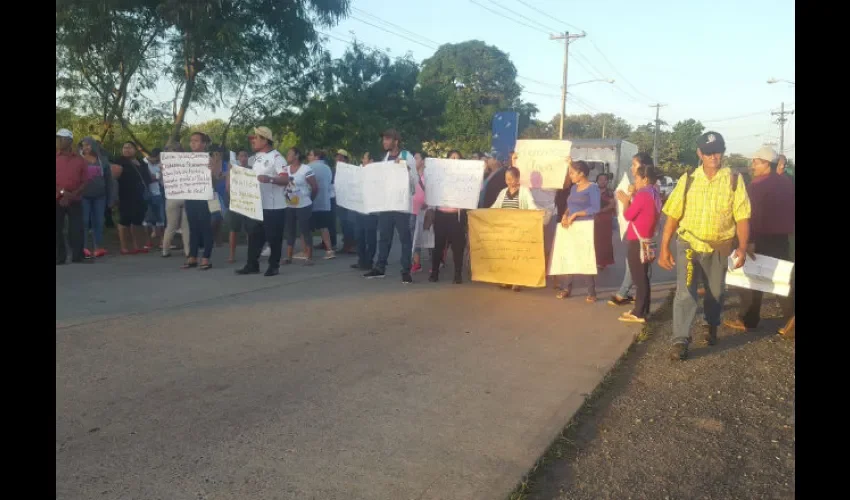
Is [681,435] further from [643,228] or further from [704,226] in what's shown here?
[643,228]

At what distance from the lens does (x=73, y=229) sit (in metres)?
10.5

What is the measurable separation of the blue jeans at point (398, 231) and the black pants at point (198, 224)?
2539 mm

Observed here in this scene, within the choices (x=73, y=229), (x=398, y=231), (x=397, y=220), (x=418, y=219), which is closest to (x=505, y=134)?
(x=418, y=219)

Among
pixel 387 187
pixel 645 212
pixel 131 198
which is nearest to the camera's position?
pixel 645 212

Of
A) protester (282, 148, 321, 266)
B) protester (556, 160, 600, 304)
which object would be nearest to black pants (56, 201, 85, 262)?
protester (282, 148, 321, 266)

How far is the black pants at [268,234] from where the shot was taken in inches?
386

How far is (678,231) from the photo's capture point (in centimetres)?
636

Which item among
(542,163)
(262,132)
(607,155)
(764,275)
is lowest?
(764,275)

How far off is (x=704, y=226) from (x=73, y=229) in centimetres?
876

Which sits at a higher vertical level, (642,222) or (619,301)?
(642,222)

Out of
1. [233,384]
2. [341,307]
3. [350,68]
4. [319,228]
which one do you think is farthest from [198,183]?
[350,68]

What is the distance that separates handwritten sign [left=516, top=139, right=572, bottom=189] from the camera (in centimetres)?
955
